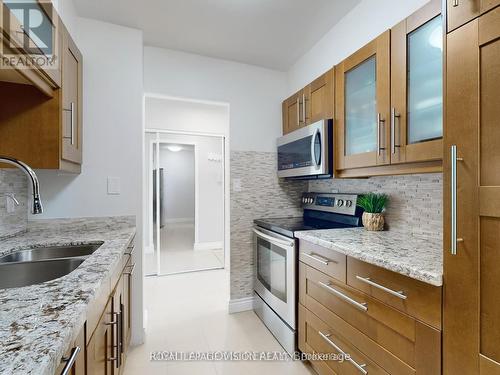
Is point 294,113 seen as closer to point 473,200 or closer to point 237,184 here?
point 237,184

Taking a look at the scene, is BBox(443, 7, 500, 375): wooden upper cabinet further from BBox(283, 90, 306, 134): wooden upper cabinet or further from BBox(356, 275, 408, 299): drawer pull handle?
BBox(283, 90, 306, 134): wooden upper cabinet

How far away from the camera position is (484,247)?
792mm

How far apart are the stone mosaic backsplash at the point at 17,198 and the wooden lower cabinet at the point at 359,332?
1.87 metres

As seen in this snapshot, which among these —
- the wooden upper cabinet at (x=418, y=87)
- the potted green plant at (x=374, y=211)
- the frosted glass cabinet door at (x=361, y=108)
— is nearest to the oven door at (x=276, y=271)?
the potted green plant at (x=374, y=211)

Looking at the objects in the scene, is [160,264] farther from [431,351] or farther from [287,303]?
[431,351]

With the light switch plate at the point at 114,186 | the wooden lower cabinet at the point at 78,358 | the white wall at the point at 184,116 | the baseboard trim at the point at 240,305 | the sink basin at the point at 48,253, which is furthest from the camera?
the white wall at the point at 184,116

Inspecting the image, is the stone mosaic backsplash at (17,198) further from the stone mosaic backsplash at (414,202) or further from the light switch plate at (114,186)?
the stone mosaic backsplash at (414,202)

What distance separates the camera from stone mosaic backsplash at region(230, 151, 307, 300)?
255 cm

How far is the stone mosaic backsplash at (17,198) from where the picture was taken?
1548mm

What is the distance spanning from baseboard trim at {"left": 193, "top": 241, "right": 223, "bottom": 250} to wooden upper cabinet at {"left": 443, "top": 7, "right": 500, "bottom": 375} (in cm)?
351

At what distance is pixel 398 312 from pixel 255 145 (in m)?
1.92

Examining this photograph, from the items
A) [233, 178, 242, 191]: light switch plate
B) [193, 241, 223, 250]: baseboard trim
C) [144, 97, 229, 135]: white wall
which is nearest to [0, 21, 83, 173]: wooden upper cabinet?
[233, 178, 242, 191]: light switch plate

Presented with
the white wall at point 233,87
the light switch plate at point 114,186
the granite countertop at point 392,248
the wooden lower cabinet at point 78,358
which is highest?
the white wall at point 233,87

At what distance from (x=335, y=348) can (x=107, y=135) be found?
2.08 metres
